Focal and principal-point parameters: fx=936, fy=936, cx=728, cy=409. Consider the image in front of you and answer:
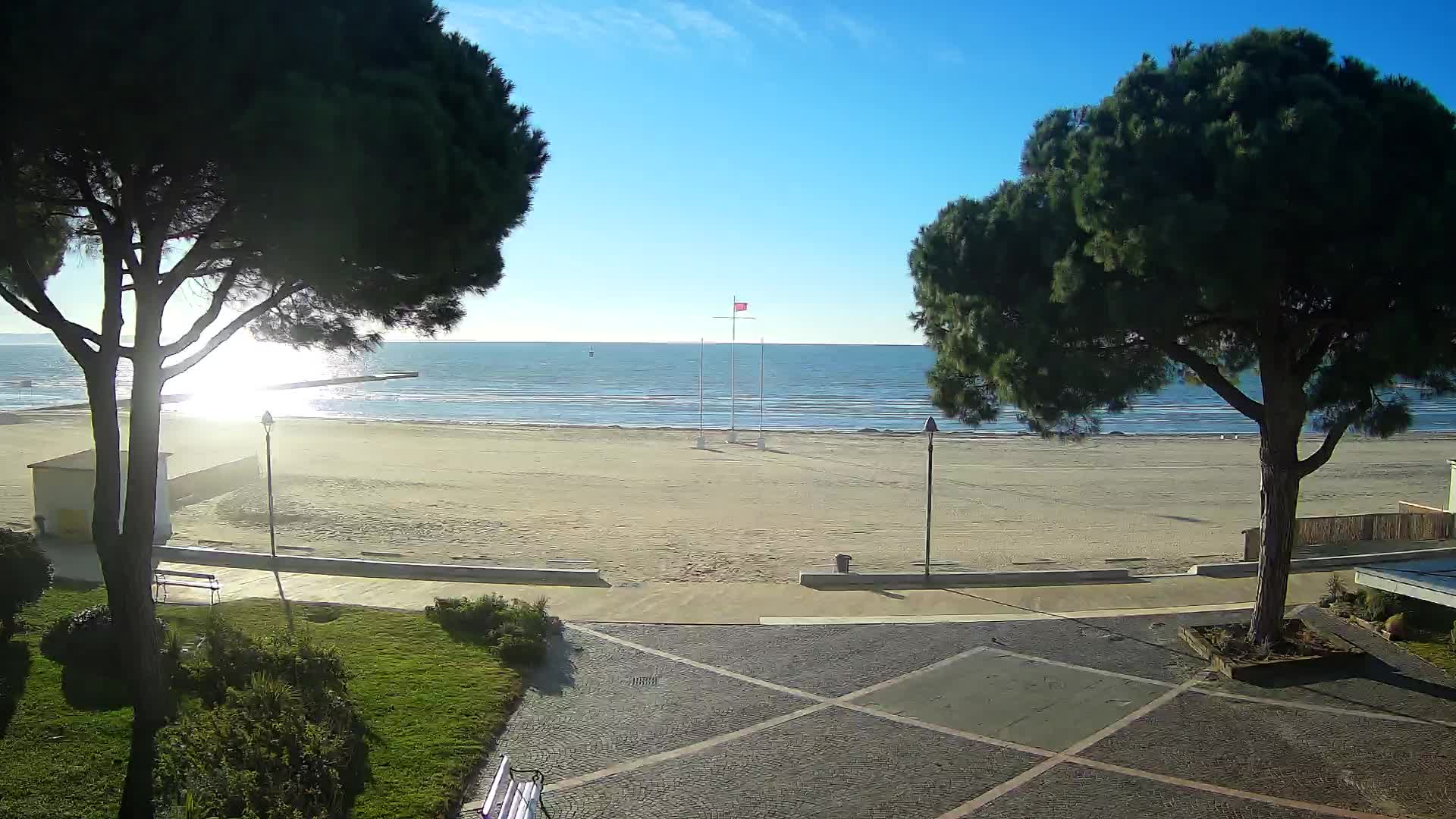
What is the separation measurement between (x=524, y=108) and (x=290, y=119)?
312 cm

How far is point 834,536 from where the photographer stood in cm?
2164

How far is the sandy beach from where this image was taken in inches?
771

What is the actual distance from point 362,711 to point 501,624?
2806 millimetres

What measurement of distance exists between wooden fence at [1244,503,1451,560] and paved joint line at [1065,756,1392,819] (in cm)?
1177

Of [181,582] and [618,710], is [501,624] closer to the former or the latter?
[618,710]

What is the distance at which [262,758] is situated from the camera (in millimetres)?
6871

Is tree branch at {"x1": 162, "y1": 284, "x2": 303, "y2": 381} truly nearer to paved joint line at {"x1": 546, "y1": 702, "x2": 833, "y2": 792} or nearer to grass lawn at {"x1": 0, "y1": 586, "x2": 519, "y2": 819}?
grass lawn at {"x1": 0, "y1": 586, "x2": 519, "y2": 819}

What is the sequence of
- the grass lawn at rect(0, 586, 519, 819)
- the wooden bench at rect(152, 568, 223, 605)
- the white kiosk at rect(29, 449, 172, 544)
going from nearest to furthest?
the grass lawn at rect(0, 586, 519, 819) → the wooden bench at rect(152, 568, 223, 605) → the white kiosk at rect(29, 449, 172, 544)

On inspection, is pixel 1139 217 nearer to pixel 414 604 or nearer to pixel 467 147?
pixel 467 147

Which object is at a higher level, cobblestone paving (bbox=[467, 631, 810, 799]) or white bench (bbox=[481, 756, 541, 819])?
white bench (bbox=[481, 756, 541, 819])

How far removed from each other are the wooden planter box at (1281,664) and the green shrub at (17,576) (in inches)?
528

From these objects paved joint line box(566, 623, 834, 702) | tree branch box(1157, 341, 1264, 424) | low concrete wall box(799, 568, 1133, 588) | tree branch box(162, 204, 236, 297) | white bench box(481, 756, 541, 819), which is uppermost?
tree branch box(162, 204, 236, 297)

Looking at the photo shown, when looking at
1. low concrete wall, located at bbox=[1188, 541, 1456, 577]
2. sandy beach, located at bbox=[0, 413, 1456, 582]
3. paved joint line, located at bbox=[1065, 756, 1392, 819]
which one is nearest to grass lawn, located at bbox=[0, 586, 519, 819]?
paved joint line, located at bbox=[1065, 756, 1392, 819]

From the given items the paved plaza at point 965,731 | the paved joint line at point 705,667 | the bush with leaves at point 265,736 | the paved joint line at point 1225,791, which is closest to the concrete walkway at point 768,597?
the paved joint line at point 705,667
